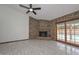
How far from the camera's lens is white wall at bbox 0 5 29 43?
338 inches

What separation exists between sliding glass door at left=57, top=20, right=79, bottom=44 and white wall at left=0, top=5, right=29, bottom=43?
3.71m

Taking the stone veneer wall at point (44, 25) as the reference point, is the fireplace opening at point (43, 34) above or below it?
below

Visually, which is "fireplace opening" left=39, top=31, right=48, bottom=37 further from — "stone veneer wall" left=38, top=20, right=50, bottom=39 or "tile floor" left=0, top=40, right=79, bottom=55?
"tile floor" left=0, top=40, right=79, bottom=55

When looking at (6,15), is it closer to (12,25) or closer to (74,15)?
(12,25)

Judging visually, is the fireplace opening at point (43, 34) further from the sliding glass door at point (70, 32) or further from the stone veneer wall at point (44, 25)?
the sliding glass door at point (70, 32)

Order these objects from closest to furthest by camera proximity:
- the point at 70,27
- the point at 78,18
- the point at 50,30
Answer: the point at 78,18
the point at 70,27
the point at 50,30

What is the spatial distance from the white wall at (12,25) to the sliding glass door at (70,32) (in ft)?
12.2

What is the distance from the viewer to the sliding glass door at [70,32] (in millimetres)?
7742

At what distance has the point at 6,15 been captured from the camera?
351 inches

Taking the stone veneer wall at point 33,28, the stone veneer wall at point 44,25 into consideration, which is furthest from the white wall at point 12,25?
the stone veneer wall at point 44,25

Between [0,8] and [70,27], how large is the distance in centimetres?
540

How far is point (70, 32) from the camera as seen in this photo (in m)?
8.48

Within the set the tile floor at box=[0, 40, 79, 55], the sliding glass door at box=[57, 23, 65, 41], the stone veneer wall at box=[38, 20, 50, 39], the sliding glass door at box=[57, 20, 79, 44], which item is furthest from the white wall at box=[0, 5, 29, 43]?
the sliding glass door at box=[57, 20, 79, 44]
